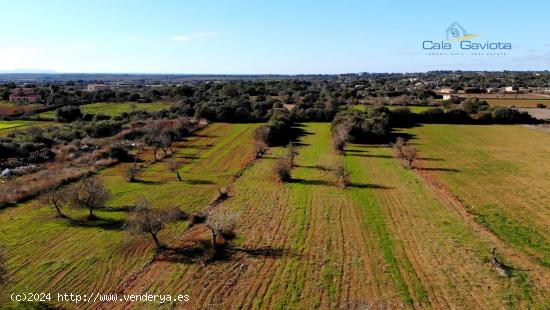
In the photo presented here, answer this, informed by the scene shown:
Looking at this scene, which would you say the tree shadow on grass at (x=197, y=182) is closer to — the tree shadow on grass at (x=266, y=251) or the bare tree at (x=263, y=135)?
the tree shadow on grass at (x=266, y=251)

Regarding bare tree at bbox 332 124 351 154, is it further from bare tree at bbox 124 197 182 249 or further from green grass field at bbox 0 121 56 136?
green grass field at bbox 0 121 56 136

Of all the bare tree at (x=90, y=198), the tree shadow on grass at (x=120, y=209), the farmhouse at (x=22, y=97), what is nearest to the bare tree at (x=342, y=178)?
the tree shadow on grass at (x=120, y=209)

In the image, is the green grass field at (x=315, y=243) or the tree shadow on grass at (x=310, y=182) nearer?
the green grass field at (x=315, y=243)

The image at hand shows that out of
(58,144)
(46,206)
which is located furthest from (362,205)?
(58,144)

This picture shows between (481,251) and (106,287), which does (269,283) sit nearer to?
(106,287)

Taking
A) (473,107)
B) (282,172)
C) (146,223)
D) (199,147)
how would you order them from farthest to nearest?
(473,107)
(199,147)
(282,172)
(146,223)

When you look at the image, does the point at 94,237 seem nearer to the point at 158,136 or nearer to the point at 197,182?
the point at 197,182

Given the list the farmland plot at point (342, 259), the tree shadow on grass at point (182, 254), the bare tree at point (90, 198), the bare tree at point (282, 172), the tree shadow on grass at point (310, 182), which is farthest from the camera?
the bare tree at point (282, 172)

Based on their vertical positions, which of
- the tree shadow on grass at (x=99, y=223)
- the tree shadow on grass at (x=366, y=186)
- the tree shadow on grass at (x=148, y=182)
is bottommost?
the tree shadow on grass at (x=99, y=223)

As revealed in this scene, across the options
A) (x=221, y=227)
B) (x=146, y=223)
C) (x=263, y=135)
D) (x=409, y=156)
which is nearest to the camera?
(x=146, y=223)

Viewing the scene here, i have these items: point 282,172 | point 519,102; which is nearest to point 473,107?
point 519,102

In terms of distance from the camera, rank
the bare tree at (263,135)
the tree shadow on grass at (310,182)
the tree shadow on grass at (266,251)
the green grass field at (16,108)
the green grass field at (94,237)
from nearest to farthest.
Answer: the green grass field at (94,237) → the tree shadow on grass at (266,251) → the tree shadow on grass at (310,182) → the bare tree at (263,135) → the green grass field at (16,108)
